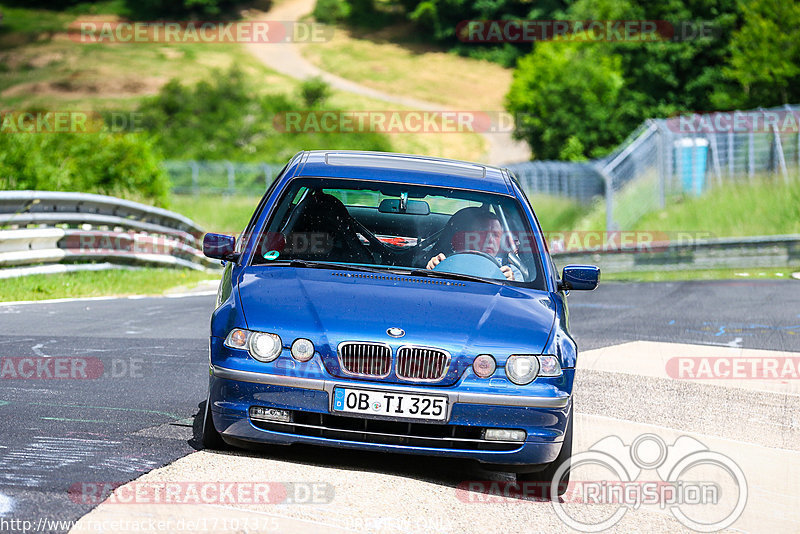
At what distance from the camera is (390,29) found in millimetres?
112500

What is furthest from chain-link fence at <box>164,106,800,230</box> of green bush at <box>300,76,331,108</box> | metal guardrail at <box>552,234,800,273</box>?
green bush at <box>300,76,331,108</box>

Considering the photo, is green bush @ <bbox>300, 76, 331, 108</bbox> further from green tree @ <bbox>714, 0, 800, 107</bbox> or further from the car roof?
the car roof

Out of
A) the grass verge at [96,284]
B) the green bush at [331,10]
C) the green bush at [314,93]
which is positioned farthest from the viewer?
the green bush at [331,10]

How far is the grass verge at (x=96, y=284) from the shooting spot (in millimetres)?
14477

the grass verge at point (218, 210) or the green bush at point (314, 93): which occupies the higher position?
the grass verge at point (218, 210)

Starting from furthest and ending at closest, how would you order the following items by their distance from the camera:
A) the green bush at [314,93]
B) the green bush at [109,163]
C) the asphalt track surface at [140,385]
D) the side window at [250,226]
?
the green bush at [314,93] → the green bush at [109,163] → the side window at [250,226] → the asphalt track surface at [140,385]

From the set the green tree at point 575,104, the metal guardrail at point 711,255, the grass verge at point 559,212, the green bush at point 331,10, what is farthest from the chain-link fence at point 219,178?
the green bush at point 331,10

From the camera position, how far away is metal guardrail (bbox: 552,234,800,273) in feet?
73.2

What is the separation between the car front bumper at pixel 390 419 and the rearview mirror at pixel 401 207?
1.79 meters

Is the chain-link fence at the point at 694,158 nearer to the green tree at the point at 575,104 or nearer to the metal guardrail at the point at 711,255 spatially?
the metal guardrail at the point at 711,255

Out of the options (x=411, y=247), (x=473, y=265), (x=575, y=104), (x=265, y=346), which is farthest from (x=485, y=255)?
(x=575, y=104)

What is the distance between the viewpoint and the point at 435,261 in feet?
23.6

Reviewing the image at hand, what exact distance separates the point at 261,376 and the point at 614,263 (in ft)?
65.3

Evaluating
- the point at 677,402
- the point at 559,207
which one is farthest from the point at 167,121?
the point at 677,402
